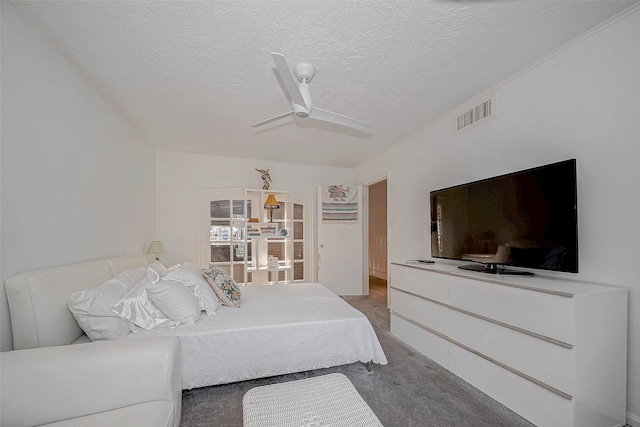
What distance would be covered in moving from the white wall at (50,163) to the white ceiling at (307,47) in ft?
0.69

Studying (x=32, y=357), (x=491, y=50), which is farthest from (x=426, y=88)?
(x=32, y=357)

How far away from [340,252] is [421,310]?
2516mm

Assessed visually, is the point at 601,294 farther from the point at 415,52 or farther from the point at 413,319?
the point at 415,52

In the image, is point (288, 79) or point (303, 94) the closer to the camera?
point (288, 79)

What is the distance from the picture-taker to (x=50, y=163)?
5.70ft

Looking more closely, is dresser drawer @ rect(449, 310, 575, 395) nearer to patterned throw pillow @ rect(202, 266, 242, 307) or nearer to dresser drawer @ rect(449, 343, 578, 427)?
dresser drawer @ rect(449, 343, 578, 427)

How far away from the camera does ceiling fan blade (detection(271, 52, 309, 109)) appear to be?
136 centimetres

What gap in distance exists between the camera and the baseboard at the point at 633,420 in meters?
1.53

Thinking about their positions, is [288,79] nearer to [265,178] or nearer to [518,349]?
[518,349]

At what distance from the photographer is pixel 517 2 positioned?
147 centimetres

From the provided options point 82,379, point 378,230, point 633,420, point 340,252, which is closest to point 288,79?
point 82,379

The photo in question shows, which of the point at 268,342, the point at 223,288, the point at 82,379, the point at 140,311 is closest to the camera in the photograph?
the point at 82,379

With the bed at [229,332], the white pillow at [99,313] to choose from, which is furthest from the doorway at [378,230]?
the white pillow at [99,313]

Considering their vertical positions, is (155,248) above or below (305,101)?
below
